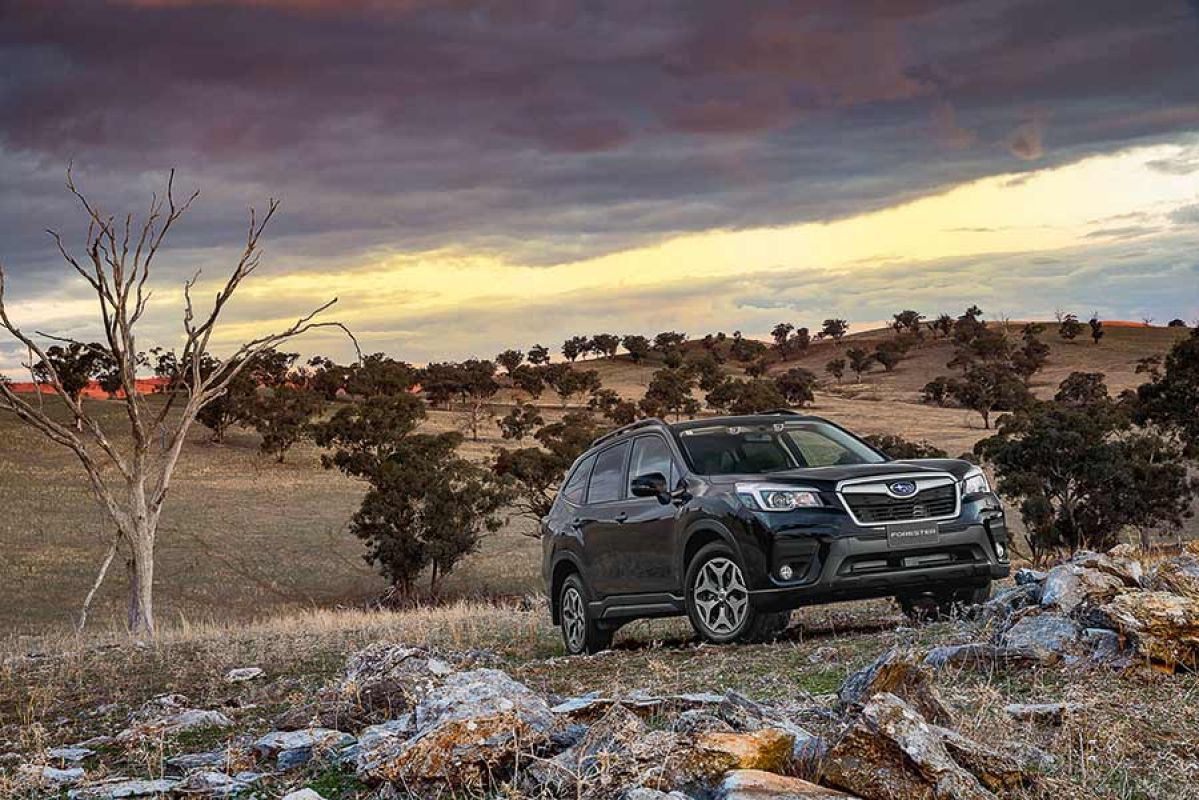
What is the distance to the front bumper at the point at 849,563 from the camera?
10633 mm

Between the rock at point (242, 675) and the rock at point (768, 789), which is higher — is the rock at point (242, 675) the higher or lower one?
the lower one

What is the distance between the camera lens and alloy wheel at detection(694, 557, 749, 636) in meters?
11.0

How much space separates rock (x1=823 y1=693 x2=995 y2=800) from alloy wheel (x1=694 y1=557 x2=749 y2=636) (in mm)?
5723

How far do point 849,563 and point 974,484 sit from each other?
1.58 metres

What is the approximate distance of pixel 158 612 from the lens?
4653 cm

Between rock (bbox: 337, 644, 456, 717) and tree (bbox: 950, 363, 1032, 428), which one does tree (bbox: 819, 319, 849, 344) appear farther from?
rock (bbox: 337, 644, 456, 717)

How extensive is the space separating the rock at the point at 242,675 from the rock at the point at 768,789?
26.3 ft

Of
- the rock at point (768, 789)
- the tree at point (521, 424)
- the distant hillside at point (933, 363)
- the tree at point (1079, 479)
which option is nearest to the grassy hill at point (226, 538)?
the tree at point (521, 424)

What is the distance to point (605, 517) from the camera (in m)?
12.7

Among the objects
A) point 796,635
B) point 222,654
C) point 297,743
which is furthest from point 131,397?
point 297,743

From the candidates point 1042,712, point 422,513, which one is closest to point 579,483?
point 1042,712

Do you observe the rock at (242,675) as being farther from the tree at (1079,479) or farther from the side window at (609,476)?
the tree at (1079,479)

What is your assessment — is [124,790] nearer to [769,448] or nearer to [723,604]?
[723,604]

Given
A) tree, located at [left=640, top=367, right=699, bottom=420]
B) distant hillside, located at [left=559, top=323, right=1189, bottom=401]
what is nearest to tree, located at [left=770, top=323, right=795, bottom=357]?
distant hillside, located at [left=559, top=323, right=1189, bottom=401]
